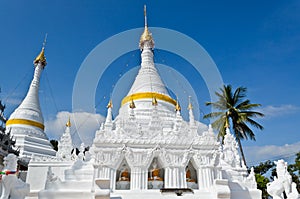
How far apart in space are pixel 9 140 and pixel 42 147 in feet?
12.7

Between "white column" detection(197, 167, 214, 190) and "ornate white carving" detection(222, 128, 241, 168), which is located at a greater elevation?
"ornate white carving" detection(222, 128, 241, 168)

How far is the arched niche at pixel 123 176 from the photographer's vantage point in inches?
511

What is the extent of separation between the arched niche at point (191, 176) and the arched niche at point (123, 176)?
3426mm

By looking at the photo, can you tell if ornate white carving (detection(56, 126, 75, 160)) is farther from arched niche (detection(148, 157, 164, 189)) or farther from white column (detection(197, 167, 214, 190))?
white column (detection(197, 167, 214, 190))

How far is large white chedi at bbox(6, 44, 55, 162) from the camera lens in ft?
72.9

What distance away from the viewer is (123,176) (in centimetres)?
1339

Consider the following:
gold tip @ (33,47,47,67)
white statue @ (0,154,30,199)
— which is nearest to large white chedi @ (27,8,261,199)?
white statue @ (0,154,30,199)

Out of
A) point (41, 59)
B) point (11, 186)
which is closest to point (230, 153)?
point (11, 186)

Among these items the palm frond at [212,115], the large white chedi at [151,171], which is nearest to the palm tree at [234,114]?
the palm frond at [212,115]

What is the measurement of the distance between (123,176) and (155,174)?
1.85 metres

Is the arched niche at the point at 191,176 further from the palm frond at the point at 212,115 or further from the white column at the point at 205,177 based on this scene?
the palm frond at the point at 212,115

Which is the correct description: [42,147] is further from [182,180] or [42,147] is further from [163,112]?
[182,180]

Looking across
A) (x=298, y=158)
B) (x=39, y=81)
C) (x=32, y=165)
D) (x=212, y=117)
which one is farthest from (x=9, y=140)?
(x=298, y=158)

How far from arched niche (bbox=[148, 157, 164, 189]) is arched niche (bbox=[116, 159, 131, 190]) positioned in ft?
4.04
